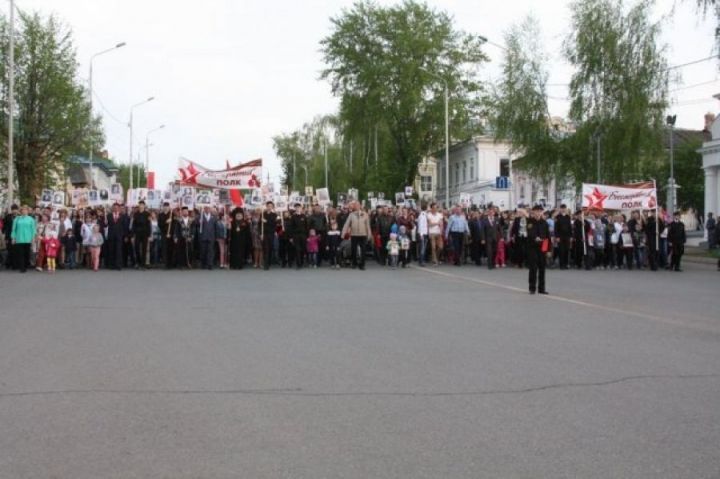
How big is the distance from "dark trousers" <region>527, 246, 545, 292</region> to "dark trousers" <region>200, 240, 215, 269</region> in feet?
38.2

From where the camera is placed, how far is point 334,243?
27.8 metres

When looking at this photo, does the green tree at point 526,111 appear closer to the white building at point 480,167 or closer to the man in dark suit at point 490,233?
the man in dark suit at point 490,233

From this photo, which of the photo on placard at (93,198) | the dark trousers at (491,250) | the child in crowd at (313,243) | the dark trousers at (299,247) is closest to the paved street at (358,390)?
the dark trousers at (299,247)

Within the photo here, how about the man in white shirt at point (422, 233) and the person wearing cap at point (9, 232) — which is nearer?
the person wearing cap at point (9, 232)

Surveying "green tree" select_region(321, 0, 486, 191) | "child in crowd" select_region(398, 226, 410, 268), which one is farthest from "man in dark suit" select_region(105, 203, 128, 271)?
"green tree" select_region(321, 0, 486, 191)

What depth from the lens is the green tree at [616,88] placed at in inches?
1561

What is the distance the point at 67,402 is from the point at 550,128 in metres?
39.2

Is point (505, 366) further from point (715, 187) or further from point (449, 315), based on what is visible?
point (715, 187)

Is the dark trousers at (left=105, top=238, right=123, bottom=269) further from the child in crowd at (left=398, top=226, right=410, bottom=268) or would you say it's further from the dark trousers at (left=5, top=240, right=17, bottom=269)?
the child in crowd at (left=398, top=226, right=410, bottom=268)

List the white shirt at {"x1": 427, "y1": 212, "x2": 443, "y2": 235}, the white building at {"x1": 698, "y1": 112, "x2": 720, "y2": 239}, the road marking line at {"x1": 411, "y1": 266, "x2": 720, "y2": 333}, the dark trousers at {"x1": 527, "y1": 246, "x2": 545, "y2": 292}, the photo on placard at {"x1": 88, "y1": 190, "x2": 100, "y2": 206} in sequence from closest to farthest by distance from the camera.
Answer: the road marking line at {"x1": 411, "y1": 266, "x2": 720, "y2": 333} < the dark trousers at {"x1": 527, "y1": 246, "x2": 545, "y2": 292} < the white shirt at {"x1": 427, "y1": 212, "x2": 443, "y2": 235} < the photo on placard at {"x1": 88, "y1": 190, "x2": 100, "y2": 206} < the white building at {"x1": 698, "y1": 112, "x2": 720, "y2": 239}

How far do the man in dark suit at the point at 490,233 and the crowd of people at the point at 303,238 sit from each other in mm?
34

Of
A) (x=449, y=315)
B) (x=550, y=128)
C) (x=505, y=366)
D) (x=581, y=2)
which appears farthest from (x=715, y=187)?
(x=505, y=366)

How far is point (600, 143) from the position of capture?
4134cm

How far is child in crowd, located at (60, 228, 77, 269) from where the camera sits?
1040 inches
